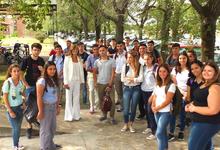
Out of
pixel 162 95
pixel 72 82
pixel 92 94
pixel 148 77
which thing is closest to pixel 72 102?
pixel 72 82

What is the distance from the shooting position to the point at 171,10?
21.4 meters

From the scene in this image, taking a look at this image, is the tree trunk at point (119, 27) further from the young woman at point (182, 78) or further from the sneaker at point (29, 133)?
the sneaker at point (29, 133)

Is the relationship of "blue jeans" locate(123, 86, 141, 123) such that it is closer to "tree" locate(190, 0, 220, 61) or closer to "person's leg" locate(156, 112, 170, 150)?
"person's leg" locate(156, 112, 170, 150)

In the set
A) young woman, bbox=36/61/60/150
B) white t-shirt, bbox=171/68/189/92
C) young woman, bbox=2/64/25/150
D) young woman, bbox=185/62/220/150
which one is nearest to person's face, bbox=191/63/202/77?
white t-shirt, bbox=171/68/189/92

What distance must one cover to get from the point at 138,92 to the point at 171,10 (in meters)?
13.9

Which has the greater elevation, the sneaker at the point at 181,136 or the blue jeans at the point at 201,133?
the blue jeans at the point at 201,133

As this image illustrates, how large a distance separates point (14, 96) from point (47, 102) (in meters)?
0.65

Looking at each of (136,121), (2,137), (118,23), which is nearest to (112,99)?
(136,121)

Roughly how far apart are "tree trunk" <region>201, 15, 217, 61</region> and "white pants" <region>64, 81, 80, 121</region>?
3599 millimetres

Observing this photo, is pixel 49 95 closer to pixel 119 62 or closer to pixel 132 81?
pixel 132 81

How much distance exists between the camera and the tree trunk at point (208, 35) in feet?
35.1

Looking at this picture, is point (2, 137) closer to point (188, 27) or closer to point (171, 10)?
point (171, 10)

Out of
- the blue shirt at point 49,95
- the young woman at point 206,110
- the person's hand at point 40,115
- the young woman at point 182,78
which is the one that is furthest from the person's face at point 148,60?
the young woman at point 206,110

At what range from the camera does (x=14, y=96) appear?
275 inches
